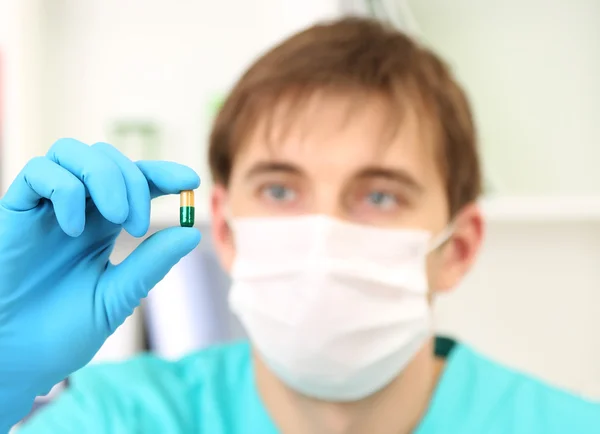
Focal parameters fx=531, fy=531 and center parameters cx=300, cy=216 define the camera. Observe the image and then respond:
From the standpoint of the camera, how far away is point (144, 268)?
1.55 feet

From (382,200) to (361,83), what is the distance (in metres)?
0.18

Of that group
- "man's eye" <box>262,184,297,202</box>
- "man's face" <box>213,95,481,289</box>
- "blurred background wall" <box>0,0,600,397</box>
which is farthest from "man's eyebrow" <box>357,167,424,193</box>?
"blurred background wall" <box>0,0,600,397</box>

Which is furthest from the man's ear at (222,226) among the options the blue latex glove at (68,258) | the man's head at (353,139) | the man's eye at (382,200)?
the blue latex glove at (68,258)

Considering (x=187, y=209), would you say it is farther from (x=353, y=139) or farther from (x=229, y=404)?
(x=229, y=404)

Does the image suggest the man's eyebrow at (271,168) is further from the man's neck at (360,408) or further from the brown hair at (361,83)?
the man's neck at (360,408)

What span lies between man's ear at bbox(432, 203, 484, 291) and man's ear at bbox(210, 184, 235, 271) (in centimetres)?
34

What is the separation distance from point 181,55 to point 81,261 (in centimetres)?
102

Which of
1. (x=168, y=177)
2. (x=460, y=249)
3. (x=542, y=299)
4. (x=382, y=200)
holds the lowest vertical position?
(x=542, y=299)

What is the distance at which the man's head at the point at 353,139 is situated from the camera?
747 millimetres

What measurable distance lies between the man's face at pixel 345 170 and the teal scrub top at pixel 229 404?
195mm

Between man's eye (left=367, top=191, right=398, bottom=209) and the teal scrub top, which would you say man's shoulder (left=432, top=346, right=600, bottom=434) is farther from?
man's eye (left=367, top=191, right=398, bottom=209)

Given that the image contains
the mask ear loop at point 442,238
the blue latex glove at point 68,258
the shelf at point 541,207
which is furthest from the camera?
the shelf at point 541,207

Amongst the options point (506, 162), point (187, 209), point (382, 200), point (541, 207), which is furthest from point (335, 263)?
point (506, 162)

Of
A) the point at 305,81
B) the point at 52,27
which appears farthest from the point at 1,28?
the point at 305,81
